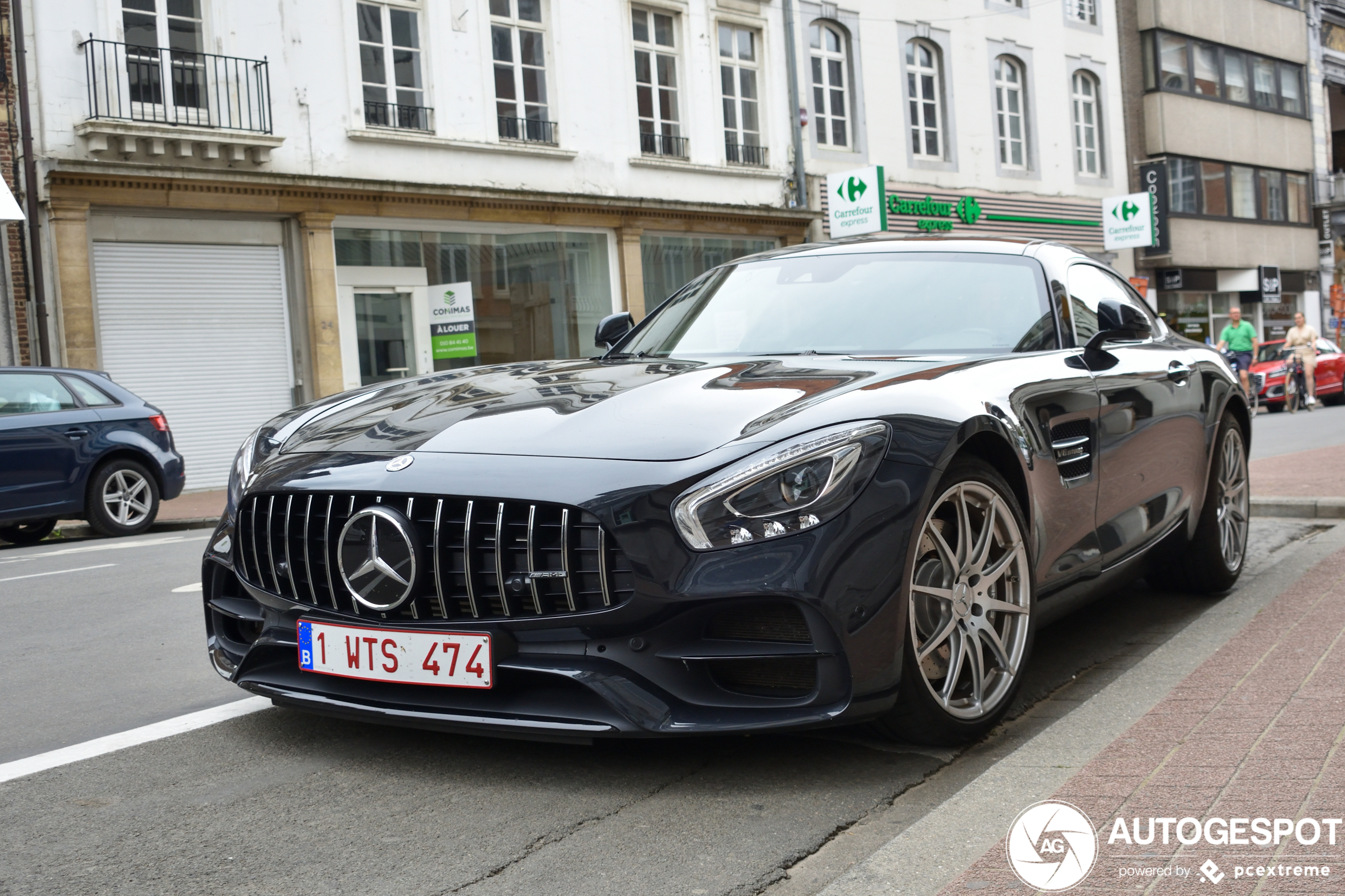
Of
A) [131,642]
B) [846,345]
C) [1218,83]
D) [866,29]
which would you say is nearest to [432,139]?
[866,29]

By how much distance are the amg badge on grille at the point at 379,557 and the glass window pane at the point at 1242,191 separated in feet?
115

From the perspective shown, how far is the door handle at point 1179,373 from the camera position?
5223mm

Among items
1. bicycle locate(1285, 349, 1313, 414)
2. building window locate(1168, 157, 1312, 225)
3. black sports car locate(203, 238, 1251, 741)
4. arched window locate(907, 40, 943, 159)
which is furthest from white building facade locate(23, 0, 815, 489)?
building window locate(1168, 157, 1312, 225)

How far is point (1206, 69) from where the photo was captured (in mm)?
33781

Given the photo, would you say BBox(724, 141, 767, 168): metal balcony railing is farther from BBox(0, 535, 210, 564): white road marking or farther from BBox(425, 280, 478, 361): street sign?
BBox(0, 535, 210, 564): white road marking

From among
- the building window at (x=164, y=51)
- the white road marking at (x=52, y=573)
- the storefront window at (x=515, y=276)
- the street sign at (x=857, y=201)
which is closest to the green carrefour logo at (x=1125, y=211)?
the street sign at (x=857, y=201)

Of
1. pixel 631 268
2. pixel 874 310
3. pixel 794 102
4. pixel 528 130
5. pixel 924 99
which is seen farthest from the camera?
pixel 924 99

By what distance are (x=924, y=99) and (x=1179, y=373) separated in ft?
72.9

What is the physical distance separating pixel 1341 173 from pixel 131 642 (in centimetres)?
3988

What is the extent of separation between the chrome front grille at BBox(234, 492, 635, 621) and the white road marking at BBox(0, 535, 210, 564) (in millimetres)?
6868

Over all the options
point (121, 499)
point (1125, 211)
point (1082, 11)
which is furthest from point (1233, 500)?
point (1082, 11)

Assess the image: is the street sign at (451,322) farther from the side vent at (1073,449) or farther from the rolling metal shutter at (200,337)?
the side vent at (1073,449)

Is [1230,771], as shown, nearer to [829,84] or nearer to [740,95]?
[740,95]

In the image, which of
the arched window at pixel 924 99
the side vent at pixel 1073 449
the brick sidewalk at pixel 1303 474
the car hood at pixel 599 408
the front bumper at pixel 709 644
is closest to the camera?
the front bumper at pixel 709 644
